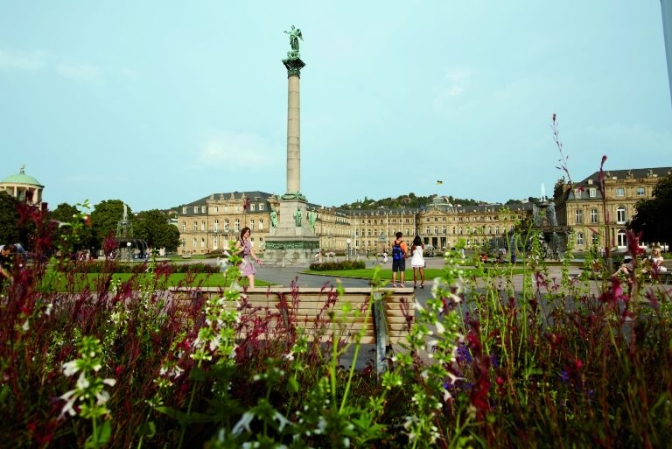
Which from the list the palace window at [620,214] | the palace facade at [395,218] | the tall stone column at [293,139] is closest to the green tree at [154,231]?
the palace facade at [395,218]

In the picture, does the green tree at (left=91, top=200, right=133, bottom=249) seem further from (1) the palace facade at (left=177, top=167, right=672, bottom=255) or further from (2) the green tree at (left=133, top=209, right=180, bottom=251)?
(1) the palace facade at (left=177, top=167, right=672, bottom=255)

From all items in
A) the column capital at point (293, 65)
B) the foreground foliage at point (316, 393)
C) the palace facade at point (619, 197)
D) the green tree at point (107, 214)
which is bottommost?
the foreground foliage at point (316, 393)

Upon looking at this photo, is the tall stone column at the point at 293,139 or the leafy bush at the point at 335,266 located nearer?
the leafy bush at the point at 335,266

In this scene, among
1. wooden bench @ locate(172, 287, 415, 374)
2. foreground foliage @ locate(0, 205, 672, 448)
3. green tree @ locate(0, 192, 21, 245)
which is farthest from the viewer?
green tree @ locate(0, 192, 21, 245)

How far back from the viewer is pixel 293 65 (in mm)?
41750

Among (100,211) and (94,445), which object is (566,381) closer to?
(94,445)

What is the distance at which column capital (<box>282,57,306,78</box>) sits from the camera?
41531 mm

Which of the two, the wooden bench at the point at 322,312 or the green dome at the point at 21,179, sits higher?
the green dome at the point at 21,179

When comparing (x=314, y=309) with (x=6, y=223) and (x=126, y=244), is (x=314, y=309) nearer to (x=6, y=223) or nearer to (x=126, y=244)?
(x=126, y=244)

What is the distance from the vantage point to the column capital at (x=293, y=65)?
4153 cm

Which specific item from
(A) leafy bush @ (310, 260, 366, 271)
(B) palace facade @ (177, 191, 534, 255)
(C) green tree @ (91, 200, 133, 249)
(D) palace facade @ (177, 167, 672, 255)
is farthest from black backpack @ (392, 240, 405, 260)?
(B) palace facade @ (177, 191, 534, 255)

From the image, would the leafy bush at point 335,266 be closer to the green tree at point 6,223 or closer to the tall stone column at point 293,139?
the tall stone column at point 293,139

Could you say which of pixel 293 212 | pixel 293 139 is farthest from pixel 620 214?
pixel 293 212

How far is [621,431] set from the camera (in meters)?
2.34
